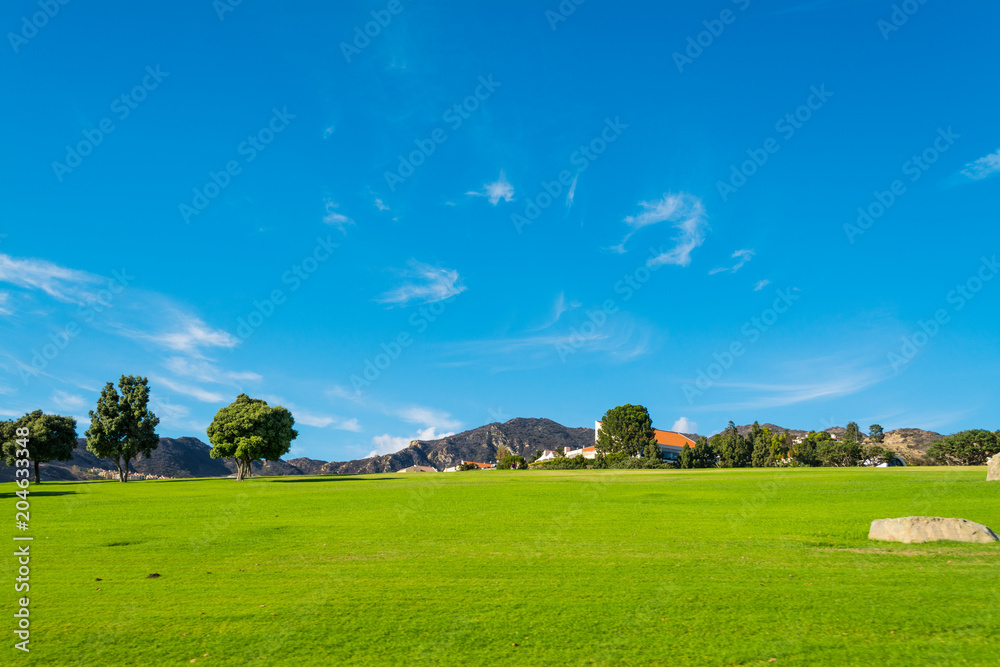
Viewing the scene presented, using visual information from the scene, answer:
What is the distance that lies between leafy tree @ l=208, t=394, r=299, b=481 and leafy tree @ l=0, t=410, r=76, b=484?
2059cm

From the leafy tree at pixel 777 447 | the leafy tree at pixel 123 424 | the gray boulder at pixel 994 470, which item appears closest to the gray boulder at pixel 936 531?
the gray boulder at pixel 994 470

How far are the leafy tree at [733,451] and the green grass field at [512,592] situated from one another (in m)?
103

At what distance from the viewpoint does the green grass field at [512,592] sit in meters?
9.45

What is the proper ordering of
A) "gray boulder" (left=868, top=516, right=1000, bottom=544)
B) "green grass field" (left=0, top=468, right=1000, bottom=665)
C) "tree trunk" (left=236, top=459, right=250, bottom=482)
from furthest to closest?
"tree trunk" (left=236, top=459, right=250, bottom=482), "gray boulder" (left=868, top=516, right=1000, bottom=544), "green grass field" (left=0, top=468, right=1000, bottom=665)

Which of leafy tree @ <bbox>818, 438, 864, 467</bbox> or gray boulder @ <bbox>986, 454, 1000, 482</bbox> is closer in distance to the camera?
gray boulder @ <bbox>986, 454, 1000, 482</bbox>

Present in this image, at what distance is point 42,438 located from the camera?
73125mm

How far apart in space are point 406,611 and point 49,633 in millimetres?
6502

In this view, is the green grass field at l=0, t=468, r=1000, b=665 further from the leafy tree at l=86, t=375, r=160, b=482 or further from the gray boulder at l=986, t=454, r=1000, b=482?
the leafy tree at l=86, t=375, r=160, b=482

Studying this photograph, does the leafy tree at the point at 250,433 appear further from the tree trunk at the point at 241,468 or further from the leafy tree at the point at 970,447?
the leafy tree at the point at 970,447

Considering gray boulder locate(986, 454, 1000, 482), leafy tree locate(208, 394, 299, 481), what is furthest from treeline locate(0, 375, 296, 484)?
gray boulder locate(986, 454, 1000, 482)

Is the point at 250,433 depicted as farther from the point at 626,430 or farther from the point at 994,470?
the point at 626,430

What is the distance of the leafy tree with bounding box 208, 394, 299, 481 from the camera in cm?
7375

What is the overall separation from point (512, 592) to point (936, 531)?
15.4 meters

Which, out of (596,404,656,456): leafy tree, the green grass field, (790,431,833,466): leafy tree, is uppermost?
(596,404,656,456): leafy tree
